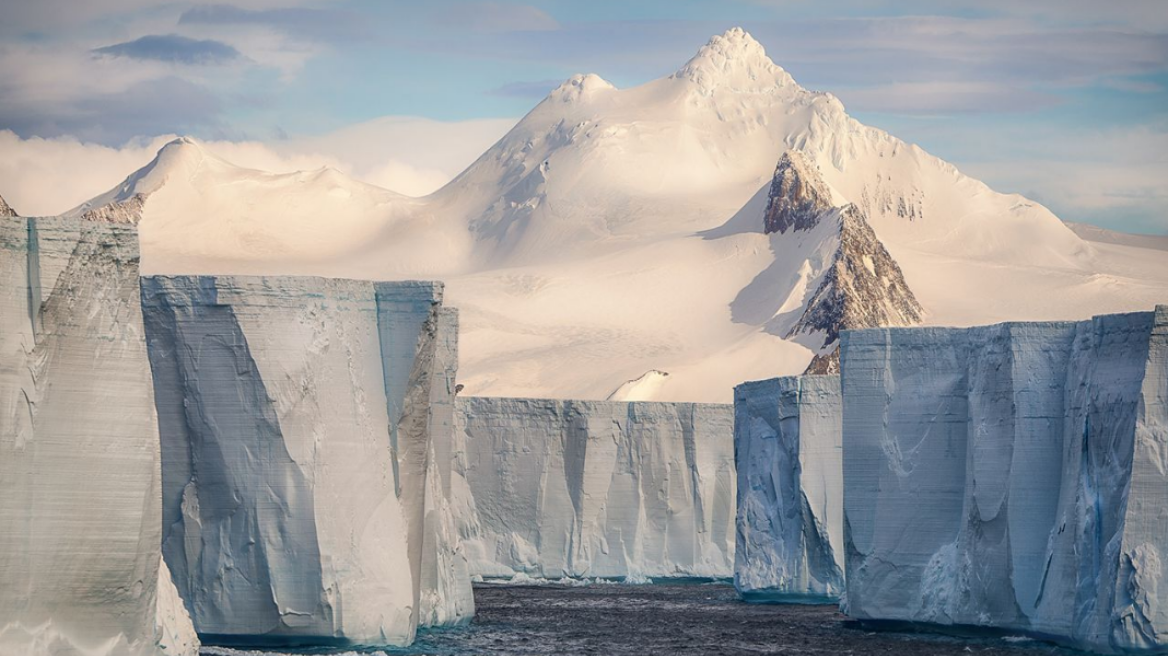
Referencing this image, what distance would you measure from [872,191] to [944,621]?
96.5 metres

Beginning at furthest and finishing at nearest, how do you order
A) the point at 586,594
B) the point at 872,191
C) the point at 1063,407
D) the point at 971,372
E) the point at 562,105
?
1. the point at 562,105
2. the point at 872,191
3. the point at 586,594
4. the point at 971,372
5. the point at 1063,407

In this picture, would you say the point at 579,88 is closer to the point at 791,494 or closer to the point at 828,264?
the point at 828,264

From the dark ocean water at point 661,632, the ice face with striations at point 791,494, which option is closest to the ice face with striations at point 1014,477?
the dark ocean water at point 661,632

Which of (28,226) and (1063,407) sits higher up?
(28,226)

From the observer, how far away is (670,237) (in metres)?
120

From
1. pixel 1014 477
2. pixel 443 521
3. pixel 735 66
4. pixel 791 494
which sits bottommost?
pixel 791 494

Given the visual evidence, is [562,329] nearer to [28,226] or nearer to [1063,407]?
[1063,407]

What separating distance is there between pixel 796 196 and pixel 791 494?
2789 inches

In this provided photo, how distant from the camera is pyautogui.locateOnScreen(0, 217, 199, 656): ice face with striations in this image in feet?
62.7

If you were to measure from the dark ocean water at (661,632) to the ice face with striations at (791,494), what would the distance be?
734mm

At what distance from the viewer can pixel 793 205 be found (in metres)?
112

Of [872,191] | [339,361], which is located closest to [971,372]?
[339,361]

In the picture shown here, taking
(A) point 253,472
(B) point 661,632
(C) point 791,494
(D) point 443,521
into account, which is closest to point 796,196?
(C) point 791,494

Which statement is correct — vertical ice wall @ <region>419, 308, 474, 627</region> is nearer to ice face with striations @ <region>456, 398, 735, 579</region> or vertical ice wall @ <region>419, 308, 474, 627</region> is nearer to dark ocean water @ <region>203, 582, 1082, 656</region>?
dark ocean water @ <region>203, 582, 1082, 656</region>
